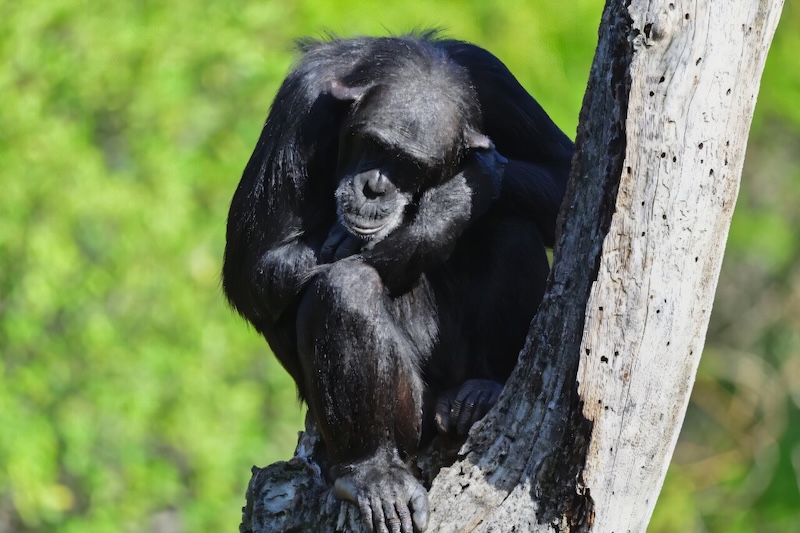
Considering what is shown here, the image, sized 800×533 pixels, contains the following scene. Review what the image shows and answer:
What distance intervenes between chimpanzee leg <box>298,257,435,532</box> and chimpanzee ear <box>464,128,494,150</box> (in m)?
0.62

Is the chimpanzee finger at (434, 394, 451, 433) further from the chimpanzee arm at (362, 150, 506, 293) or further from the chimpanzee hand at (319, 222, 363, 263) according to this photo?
the chimpanzee hand at (319, 222, 363, 263)

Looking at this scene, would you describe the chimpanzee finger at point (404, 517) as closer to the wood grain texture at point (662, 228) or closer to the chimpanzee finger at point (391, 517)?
the chimpanzee finger at point (391, 517)

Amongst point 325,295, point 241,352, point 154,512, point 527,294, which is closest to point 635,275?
point 527,294

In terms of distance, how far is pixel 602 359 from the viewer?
328cm

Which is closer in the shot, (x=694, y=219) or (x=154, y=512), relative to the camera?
(x=694, y=219)

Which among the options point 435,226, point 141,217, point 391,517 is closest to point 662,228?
point 435,226

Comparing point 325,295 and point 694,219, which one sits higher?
point 325,295

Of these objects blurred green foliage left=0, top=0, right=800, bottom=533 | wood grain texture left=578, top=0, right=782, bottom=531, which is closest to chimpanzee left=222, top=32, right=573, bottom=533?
wood grain texture left=578, top=0, right=782, bottom=531

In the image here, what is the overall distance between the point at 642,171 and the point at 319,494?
1794 millimetres

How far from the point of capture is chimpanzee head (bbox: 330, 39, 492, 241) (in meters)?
3.99

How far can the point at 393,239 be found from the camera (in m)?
3.98

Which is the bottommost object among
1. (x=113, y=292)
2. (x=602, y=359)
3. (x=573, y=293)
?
(x=602, y=359)

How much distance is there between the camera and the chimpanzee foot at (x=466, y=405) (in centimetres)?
382

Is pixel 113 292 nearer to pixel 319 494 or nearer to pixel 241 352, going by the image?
pixel 241 352
